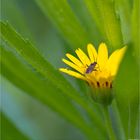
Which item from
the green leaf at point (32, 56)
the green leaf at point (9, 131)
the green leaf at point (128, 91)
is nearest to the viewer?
the green leaf at point (128, 91)

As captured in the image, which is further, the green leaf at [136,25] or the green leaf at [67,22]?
the green leaf at [67,22]

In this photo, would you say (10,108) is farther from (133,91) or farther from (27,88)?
(133,91)

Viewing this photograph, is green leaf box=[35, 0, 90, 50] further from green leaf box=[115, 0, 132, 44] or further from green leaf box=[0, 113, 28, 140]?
green leaf box=[0, 113, 28, 140]

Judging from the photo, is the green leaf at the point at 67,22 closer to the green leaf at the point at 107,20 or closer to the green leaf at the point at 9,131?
the green leaf at the point at 107,20

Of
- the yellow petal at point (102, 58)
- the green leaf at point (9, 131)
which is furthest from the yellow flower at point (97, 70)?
the green leaf at point (9, 131)

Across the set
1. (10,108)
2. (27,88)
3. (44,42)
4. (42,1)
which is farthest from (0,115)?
(44,42)

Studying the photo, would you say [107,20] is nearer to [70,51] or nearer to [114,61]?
[114,61]
